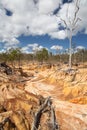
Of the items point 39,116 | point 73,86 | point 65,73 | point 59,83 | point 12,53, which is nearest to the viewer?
point 39,116

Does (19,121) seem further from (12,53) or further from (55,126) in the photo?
(12,53)

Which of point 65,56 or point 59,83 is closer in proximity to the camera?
point 59,83

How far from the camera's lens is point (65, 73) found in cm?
3241

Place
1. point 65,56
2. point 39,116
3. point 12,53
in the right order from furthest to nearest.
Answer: point 65,56, point 12,53, point 39,116

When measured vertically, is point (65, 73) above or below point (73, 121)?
above

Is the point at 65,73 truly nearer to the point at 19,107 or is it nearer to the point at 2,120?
the point at 19,107

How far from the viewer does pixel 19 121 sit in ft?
41.6

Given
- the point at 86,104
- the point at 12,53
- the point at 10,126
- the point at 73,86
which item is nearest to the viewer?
the point at 10,126

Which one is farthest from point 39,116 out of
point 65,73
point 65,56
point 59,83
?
point 65,56

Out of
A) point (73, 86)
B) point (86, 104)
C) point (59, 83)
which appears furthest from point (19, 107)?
point (59, 83)

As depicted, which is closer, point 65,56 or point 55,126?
point 55,126

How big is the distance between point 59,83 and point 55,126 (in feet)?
53.9

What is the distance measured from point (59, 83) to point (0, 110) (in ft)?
50.6

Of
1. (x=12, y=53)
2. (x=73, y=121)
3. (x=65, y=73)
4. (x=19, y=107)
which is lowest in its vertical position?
(x=73, y=121)
